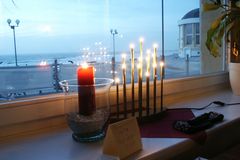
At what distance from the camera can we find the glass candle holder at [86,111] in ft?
2.61

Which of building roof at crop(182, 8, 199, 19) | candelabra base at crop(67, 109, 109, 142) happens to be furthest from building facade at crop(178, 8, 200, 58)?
candelabra base at crop(67, 109, 109, 142)

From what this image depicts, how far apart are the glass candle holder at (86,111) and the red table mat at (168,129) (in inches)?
5.8

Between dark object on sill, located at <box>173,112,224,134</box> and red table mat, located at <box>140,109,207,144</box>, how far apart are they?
2 centimetres

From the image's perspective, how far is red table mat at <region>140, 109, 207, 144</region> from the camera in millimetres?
841

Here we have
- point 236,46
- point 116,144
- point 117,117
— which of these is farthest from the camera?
point 236,46

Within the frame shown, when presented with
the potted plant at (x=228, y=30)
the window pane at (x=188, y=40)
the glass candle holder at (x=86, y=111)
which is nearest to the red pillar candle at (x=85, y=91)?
the glass candle holder at (x=86, y=111)

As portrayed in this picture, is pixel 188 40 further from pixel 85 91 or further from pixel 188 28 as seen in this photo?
pixel 85 91

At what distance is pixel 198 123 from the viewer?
0.92m

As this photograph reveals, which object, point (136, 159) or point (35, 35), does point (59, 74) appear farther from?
point (136, 159)

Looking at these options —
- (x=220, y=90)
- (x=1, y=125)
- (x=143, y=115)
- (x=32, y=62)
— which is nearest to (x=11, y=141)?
(x=1, y=125)

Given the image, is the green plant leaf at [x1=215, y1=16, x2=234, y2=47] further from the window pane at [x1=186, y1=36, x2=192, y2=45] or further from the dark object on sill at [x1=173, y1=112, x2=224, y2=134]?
the dark object on sill at [x1=173, y1=112, x2=224, y2=134]

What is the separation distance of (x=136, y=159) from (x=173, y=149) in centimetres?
13

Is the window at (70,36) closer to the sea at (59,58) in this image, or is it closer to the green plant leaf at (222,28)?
the sea at (59,58)

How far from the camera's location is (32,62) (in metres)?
1.03
